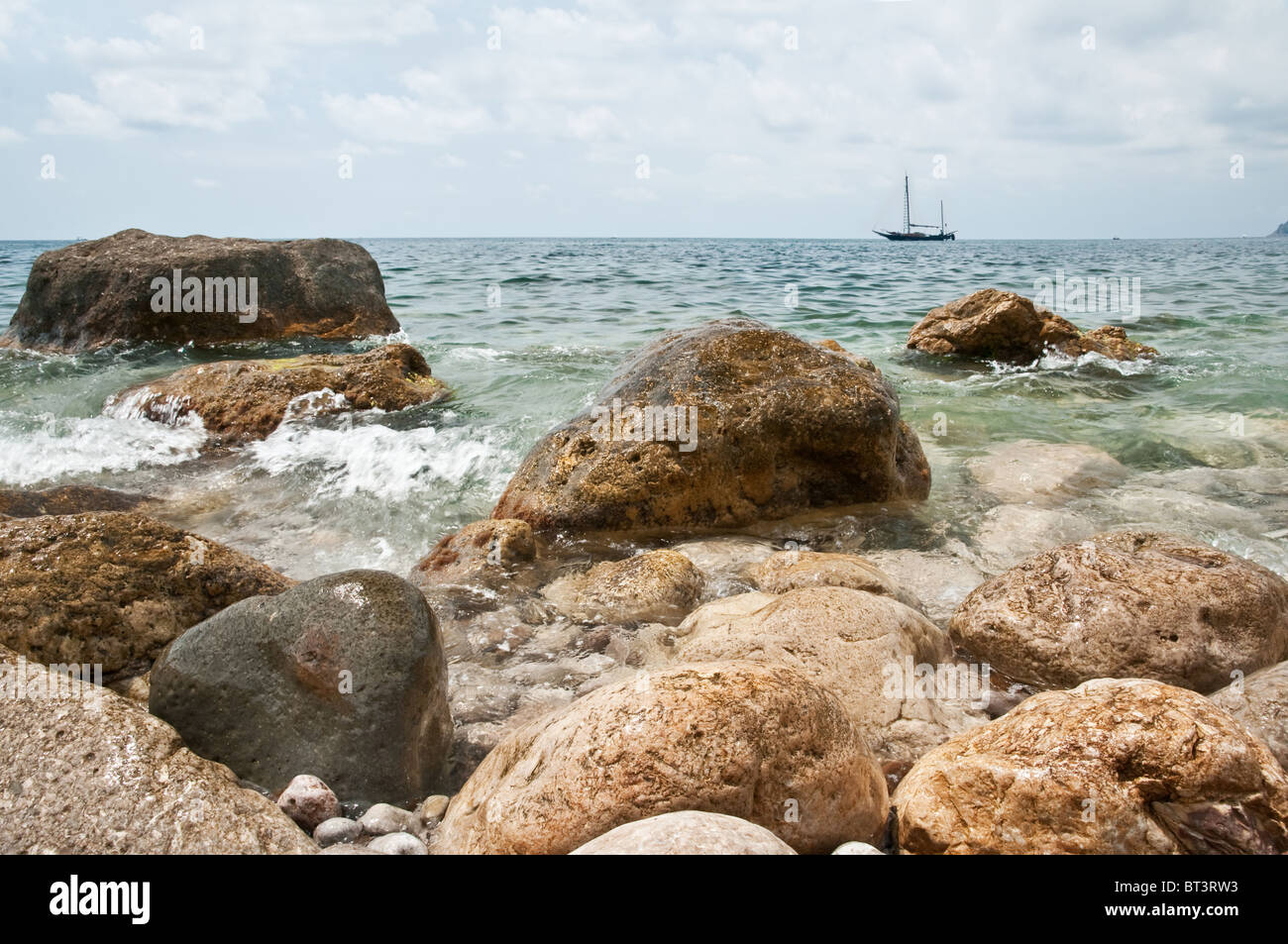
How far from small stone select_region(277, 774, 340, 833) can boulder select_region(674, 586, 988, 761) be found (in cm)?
169

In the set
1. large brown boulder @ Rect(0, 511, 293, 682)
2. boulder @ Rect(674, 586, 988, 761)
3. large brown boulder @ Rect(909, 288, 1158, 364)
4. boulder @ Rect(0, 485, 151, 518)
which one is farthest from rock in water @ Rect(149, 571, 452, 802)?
large brown boulder @ Rect(909, 288, 1158, 364)

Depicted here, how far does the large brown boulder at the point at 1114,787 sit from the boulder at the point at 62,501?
5146mm

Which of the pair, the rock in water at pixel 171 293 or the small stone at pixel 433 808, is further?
the rock in water at pixel 171 293

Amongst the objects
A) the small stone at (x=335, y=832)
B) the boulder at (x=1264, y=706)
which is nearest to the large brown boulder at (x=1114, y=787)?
the boulder at (x=1264, y=706)

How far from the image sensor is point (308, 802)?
9.89 feet

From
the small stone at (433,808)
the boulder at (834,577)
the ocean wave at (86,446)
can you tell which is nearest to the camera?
the small stone at (433,808)

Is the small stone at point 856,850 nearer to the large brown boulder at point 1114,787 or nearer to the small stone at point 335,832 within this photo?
the large brown boulder at point 1114,787

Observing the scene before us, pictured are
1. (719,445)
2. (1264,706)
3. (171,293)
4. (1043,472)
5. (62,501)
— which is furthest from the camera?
(171,293)

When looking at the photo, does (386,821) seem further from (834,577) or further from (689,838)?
(834,577)

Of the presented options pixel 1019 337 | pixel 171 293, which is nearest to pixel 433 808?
pixel 171 293

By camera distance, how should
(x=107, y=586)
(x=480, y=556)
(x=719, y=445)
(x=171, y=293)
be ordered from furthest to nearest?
(x=171, y=293), (x=719, y=445), (x=480, y=556), (x=107, y=586)

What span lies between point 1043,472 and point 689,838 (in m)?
6.69

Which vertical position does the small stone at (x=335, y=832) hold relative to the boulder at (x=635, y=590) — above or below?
below

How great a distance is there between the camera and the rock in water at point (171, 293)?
13.0m
